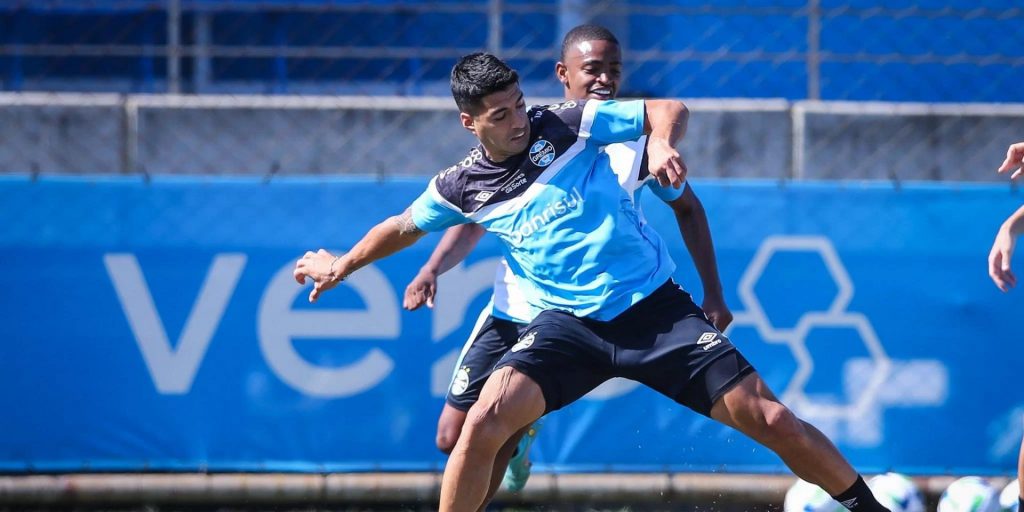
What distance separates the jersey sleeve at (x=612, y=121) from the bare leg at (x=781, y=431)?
34.6 inches

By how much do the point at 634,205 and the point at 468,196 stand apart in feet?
1.89

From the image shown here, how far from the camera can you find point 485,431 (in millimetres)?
4238

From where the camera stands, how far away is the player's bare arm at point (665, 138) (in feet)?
12.2

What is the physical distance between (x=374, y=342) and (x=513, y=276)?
1.38 metres

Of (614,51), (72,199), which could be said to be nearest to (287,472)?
(72,199)

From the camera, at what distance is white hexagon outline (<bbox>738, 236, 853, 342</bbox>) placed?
614 centimetres

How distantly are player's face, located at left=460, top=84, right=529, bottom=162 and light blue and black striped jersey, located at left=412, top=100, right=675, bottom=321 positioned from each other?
2.5 inches

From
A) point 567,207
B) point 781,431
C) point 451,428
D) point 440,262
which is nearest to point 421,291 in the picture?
point 440,262

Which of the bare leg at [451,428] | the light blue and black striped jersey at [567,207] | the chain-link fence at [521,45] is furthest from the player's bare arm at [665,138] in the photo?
the chain-link fence at [521,45]

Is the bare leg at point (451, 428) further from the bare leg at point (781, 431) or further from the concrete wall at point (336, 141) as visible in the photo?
the concrete wall at point (336, 141)

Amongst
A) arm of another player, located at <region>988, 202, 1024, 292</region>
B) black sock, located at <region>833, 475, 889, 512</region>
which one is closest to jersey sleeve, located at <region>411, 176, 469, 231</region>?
black sock, located at <region>833, 475, 889, 512</region>

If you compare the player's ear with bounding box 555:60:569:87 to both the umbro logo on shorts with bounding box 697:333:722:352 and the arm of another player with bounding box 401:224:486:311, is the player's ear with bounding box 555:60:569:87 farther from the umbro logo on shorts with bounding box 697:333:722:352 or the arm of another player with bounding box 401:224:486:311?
the umbro logo on shorts with bounding box 697:333:722:352

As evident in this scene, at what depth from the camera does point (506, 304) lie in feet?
A: 16.4

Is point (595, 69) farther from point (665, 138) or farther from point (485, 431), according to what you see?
point (485, 431)
